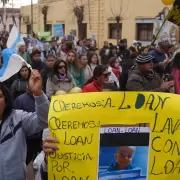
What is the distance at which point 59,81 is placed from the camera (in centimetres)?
551

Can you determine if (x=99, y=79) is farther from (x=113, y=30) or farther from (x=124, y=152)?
(x=113, y=30)

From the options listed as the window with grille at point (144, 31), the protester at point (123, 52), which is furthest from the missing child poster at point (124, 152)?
the window with grille at point (144, 31)

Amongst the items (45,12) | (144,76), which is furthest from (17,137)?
(45,12)

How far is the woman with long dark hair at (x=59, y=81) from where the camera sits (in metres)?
5.44

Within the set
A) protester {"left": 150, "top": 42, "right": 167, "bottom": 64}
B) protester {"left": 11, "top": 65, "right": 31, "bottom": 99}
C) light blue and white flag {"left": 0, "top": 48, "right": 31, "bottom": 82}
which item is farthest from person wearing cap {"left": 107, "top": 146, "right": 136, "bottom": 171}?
protester {"left": 150, "top": 42, "right": 167, "bottom": 64}

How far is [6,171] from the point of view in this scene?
2.21 m

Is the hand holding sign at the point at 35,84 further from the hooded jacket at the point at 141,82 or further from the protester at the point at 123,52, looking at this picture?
the protester at the point at 123,52

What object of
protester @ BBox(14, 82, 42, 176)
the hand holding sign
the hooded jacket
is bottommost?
protester @ BBox(14, 82, 42, 176)

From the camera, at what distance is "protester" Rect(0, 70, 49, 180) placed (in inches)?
86.6

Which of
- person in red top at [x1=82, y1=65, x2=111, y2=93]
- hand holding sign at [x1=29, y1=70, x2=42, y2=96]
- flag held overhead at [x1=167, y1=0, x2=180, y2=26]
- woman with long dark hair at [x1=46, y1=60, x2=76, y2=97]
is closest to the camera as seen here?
hand holding sign at [x1=29, y1=70, x2=42, y2=96]

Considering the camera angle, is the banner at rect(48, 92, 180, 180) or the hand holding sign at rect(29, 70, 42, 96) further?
the hand holding sign at rect(29, 70, 42, 96)

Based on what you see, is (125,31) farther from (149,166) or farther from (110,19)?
(149,166)

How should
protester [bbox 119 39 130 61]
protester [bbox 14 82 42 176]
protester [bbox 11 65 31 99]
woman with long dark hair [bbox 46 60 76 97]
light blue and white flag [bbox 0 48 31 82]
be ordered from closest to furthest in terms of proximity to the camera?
light blue and white flag [bbox 0 48 31 82] → protester [bbox 14 82 42 176] → protester [bbox 11 65 31 99] → woman with long dark hair [bbox 46 60 76 97] → protester [bbox 119 39 130 61]

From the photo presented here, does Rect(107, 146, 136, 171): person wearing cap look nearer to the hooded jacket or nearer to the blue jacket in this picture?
the blue jacket
